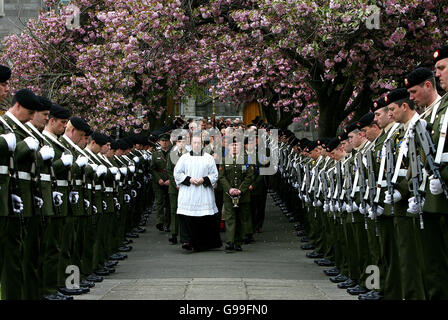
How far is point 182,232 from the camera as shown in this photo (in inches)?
591

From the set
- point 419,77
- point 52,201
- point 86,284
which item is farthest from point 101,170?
point 419,77

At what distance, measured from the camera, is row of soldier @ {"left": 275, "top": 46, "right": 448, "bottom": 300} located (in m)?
6.84

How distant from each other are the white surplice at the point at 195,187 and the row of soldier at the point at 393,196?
86.0 inches

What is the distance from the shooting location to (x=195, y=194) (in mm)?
14797

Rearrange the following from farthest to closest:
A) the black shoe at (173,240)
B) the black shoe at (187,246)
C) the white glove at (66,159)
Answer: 1. the black shoe at (173,240)
2. the black shoe at (187,246)
3. the white glove at (66,159)

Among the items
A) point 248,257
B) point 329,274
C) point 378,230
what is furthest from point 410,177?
point 248,257

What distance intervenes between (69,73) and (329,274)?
58.8 feet

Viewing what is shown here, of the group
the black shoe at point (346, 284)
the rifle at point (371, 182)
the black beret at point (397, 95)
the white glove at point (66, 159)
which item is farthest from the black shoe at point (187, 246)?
the black beret at point (397, 95)

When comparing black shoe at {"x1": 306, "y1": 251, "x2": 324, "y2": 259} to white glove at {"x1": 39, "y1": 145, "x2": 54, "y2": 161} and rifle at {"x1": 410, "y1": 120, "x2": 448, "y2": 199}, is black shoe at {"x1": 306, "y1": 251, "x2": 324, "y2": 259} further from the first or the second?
rifle at {"x1": 410, "y1": 120, "x2": 448, "y2": 199}

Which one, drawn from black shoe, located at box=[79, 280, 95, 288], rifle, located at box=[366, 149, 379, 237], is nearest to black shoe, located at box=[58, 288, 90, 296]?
black shoe, located at box=[79, 280, 95, 288]

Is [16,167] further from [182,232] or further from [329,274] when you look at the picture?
[182,232]

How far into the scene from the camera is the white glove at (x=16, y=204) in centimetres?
739

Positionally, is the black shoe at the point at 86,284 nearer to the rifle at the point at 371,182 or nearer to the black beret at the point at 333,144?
the rifle at the point at 371,182

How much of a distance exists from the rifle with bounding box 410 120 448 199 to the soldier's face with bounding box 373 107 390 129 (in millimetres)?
2296
